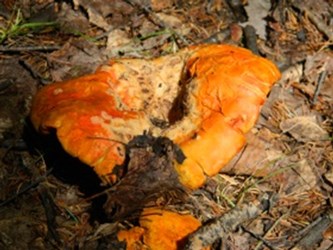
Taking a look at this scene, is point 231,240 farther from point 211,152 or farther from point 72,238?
point 72,238

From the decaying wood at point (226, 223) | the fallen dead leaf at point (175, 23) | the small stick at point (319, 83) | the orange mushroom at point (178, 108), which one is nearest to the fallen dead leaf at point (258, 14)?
the fallen dead leaf at point (175, 23)

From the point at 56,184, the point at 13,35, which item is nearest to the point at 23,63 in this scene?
the point at 13,35

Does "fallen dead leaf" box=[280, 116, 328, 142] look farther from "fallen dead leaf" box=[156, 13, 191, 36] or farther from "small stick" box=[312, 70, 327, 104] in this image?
"fallen dead leaf" box=[156, 13, 191, 36]

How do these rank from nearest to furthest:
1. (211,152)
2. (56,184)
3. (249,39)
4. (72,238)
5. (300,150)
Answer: (211,152)
(72,238)
(56,184)
(300,150)
(249,39)

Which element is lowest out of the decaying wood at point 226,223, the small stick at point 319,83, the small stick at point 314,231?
the small stick at point 314,231

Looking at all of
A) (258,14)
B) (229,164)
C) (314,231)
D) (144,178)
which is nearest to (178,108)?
(229,164)

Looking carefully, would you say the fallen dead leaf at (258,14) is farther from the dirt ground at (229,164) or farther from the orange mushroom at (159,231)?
the orange mushroom at (159,231)

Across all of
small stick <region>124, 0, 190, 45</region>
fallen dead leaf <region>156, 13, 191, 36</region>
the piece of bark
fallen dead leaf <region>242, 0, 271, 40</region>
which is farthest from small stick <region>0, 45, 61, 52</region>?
fallen dead leaf <region>242, 0, 271, 40</region>
